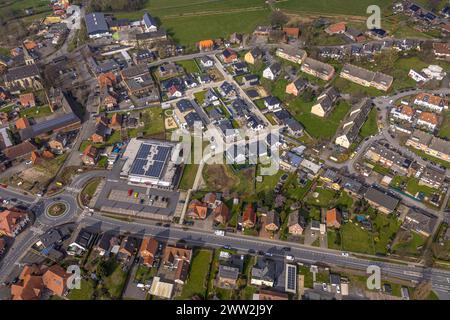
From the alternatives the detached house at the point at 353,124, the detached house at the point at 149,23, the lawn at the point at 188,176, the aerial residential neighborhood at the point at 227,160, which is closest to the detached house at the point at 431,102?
the aerial residential neighborhood at the point at 227,160

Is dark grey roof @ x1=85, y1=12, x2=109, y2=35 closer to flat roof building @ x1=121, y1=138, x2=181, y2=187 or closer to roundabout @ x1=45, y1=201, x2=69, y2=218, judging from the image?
flat roof building @ x1=121, y1=138, x2=181, y2=187

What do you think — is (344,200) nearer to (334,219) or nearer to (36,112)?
(334,219)

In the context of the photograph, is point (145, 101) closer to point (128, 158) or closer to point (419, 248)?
point (128, 158)

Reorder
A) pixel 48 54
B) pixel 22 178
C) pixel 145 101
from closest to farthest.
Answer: pixel 22 178 → pixel 145 101 → pixel 48 54

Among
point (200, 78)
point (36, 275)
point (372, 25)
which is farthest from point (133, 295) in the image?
point (372, 25)

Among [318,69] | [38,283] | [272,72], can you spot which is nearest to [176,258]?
[38,283]

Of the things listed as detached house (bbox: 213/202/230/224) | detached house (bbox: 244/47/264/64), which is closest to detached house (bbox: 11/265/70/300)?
detached house (bbox: 213/202/230/224)
